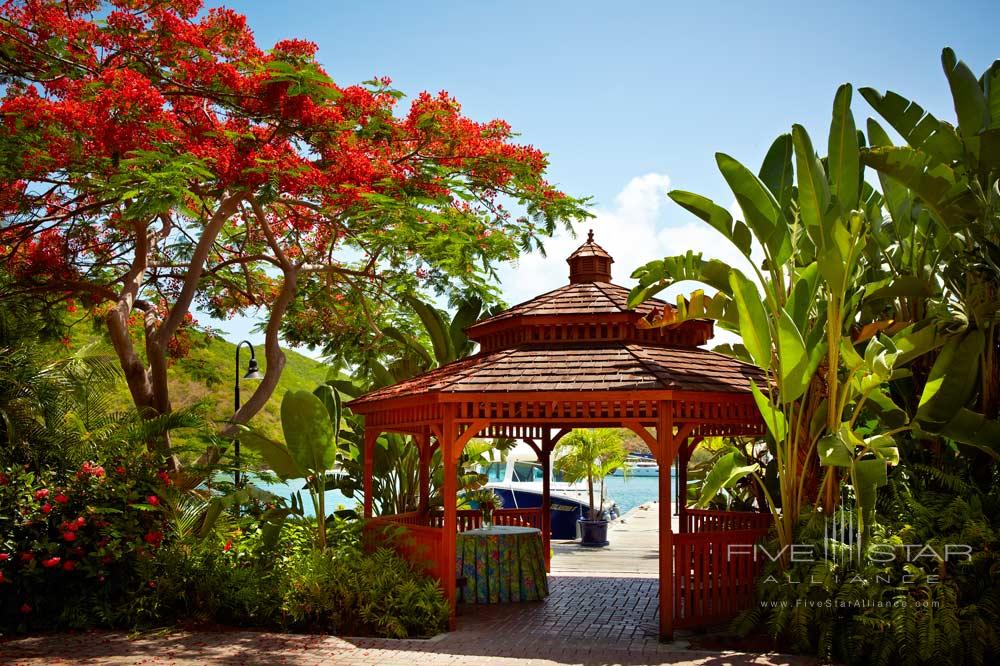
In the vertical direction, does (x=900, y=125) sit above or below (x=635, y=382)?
above

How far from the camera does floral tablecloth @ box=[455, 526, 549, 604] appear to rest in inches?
452

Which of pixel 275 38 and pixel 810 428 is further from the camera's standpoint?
pixel 275 38

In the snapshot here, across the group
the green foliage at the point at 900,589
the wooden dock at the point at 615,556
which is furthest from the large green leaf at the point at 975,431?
the wooden dock at the point at 615,556

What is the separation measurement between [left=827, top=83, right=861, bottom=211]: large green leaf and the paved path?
450 cm

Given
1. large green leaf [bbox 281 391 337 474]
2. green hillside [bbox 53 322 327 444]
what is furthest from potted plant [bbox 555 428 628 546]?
large green leaf [bbox 281 391 337 474]

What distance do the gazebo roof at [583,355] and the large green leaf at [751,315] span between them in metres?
1.10

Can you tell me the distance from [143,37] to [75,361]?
4301 mm

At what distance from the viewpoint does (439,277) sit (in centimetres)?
1468

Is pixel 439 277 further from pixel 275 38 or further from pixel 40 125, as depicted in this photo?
pixel 40 125

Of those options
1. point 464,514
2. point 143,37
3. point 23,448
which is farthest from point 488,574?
point 143,37

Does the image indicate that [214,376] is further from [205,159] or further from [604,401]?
[604,401]

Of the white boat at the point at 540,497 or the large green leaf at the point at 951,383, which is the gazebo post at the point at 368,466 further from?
the white boat at the point at 540,497

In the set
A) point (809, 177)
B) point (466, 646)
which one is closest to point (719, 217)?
point (809, 177)

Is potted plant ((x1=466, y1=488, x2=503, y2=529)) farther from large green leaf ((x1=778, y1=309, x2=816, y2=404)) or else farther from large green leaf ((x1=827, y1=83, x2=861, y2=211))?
large green leaf ((x1=827, y1=83, x2=861, y2=211))
